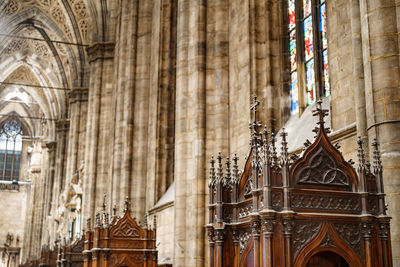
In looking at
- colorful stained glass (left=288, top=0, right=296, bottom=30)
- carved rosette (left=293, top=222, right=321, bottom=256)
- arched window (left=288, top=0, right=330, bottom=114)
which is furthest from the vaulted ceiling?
carved rosette (left=293, top=222, right=321, bottom=256)

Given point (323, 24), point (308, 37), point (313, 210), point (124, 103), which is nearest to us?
point (313, 210)

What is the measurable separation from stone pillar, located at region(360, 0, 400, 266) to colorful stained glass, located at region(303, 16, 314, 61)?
13.6ft

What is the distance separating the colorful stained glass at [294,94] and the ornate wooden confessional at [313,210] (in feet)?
18.9

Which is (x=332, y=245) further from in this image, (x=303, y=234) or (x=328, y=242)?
(x=303, y=234)

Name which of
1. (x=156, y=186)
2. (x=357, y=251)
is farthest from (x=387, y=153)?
(x=156, y=186)

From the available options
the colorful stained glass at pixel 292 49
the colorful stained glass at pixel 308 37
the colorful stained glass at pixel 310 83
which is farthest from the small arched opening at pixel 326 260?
the colorful stained glass at pixel 292 49

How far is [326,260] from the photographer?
6.21 m

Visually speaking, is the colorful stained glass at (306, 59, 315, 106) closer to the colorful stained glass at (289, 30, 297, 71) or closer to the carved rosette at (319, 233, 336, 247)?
the colorful stained glass at (289, 30, 297, 71)

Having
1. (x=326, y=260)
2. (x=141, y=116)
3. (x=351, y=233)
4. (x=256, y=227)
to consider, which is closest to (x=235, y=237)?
(x=256, y=227)

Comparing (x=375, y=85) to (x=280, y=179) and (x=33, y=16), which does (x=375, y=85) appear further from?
(x=33, y=16)

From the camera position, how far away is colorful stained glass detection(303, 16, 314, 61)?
1152 cm

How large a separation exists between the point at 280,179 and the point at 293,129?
18.1 feet

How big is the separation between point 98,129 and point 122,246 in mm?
10759

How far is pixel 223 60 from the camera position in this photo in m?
13.4
